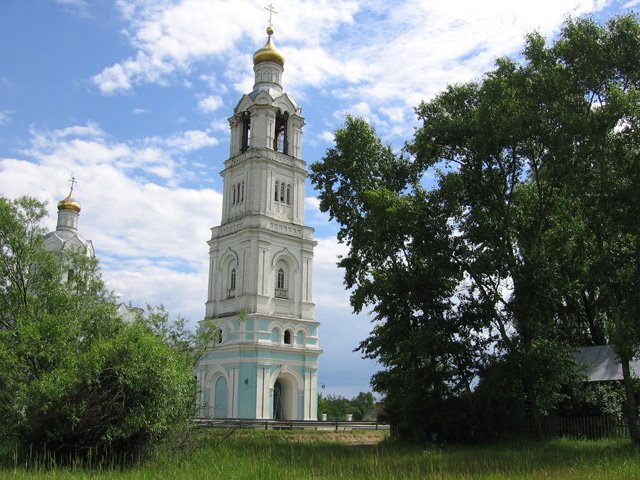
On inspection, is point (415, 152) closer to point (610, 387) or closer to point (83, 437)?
point (610, 387)

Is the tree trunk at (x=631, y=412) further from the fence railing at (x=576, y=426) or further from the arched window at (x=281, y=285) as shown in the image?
the arched window at (x=281, y=285)

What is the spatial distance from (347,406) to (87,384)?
76.3m

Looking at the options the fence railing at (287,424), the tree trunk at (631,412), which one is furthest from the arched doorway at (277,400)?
the tree trunk at (631,412)

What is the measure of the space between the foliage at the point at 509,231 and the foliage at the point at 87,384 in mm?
8589

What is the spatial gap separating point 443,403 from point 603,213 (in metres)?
8.72

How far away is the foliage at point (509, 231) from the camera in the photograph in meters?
19.1

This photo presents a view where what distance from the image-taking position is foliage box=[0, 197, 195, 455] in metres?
15.8

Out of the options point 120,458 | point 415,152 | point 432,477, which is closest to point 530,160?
point 415,152

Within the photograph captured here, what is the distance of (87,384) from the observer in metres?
15.9

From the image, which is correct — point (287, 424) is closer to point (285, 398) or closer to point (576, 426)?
point (285, 398)

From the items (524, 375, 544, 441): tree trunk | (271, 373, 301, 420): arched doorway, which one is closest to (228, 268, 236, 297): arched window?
(271, 373, 301, 420): arched doorway

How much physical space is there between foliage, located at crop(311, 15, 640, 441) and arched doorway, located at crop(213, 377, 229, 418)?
18816 millimetres

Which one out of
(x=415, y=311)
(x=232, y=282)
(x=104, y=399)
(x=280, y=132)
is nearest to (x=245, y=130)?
(x=280, y=132)

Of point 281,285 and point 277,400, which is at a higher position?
point 281,285
